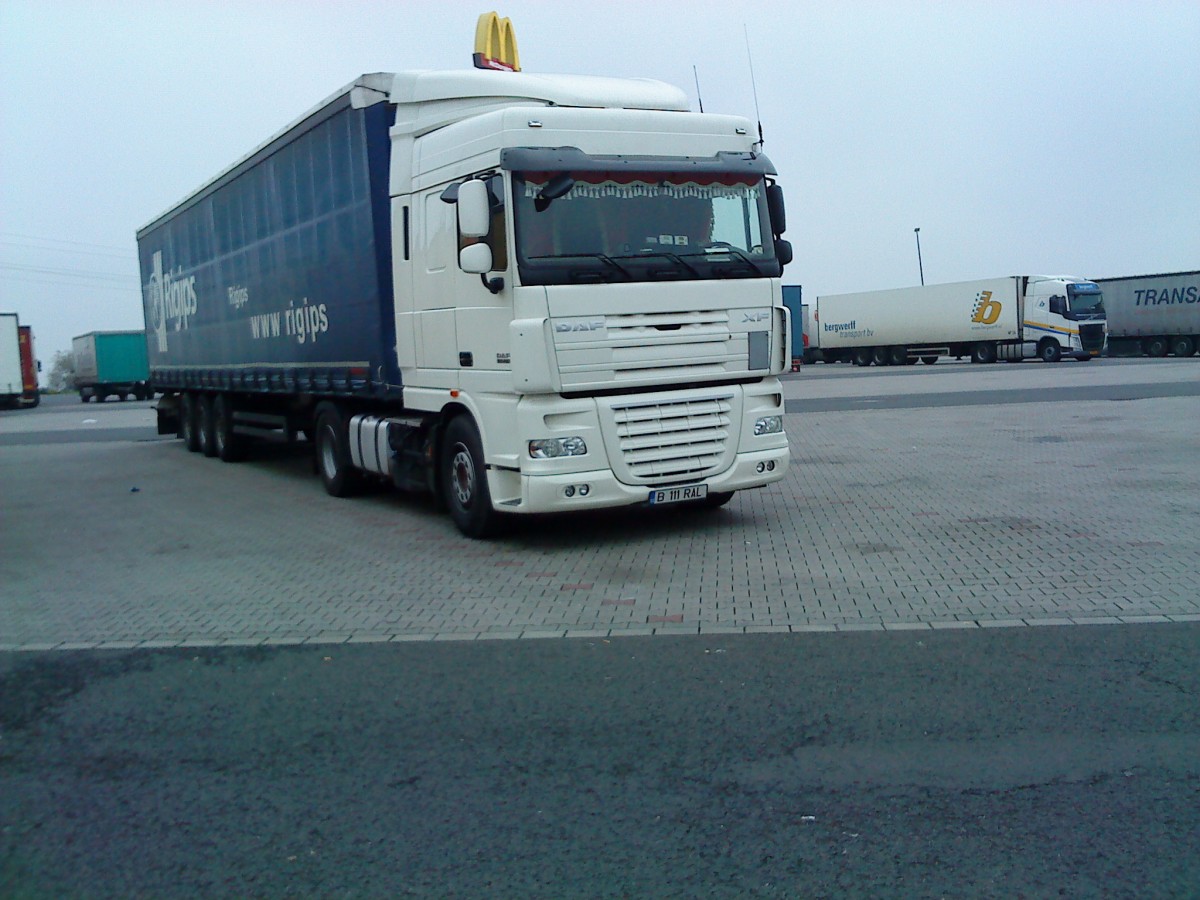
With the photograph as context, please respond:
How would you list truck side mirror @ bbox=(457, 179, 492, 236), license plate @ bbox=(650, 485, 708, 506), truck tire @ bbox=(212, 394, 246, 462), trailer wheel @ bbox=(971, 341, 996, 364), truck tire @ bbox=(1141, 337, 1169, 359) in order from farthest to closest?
truck tire @ bbox=(1141, 337, 1169, 359)
trailer wheel @ bbox=(971, 341, 996, 364)
truck tire @ bbox=(212, 394, 246, 462)
license plate @ bbox=(650, 485, 708, 506)
truck side mirror @ bbox=(457, 179, 492, 236)

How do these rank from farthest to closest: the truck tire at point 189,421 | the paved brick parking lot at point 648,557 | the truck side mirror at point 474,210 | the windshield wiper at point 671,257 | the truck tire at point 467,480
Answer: the truck tire at point 189,421 < the truck tire at point 467,480 < the windshield wiper at point 671,257 < the truck side mirror at point 474,210 < the paved brick parking lot at point 648,557

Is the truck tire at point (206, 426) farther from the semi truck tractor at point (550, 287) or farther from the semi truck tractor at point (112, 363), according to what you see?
the semi truck tractor at point (112, 363)

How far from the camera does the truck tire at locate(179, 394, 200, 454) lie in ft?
68.2

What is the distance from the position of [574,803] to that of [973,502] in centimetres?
784

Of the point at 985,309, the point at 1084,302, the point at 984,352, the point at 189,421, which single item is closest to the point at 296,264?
the point at 189,421

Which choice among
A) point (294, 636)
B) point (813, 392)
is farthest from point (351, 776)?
Result: point (813, 392)

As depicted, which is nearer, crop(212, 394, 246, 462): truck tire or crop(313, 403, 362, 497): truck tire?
crop(313, 403, 362, 497): truck tire

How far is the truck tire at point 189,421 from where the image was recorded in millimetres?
20781

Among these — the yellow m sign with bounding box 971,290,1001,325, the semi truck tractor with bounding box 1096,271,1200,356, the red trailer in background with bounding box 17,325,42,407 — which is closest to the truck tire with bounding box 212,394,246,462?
the red trailer in background with bounding box 17,325,42,407

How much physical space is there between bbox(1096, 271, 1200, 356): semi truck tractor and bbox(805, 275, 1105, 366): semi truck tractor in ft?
14.5

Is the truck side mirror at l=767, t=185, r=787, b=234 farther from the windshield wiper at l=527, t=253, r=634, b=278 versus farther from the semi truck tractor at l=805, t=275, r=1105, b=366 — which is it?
the semi truck tractor at l=805, t=275, r=1105, b=366

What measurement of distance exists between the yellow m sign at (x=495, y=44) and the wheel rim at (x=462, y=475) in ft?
13.5

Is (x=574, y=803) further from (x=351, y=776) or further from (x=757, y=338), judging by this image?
(x=757, y=338)

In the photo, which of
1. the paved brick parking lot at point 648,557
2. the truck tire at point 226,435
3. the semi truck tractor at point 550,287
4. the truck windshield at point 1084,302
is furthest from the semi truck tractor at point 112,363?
the semi truck tractor at point 550,287
